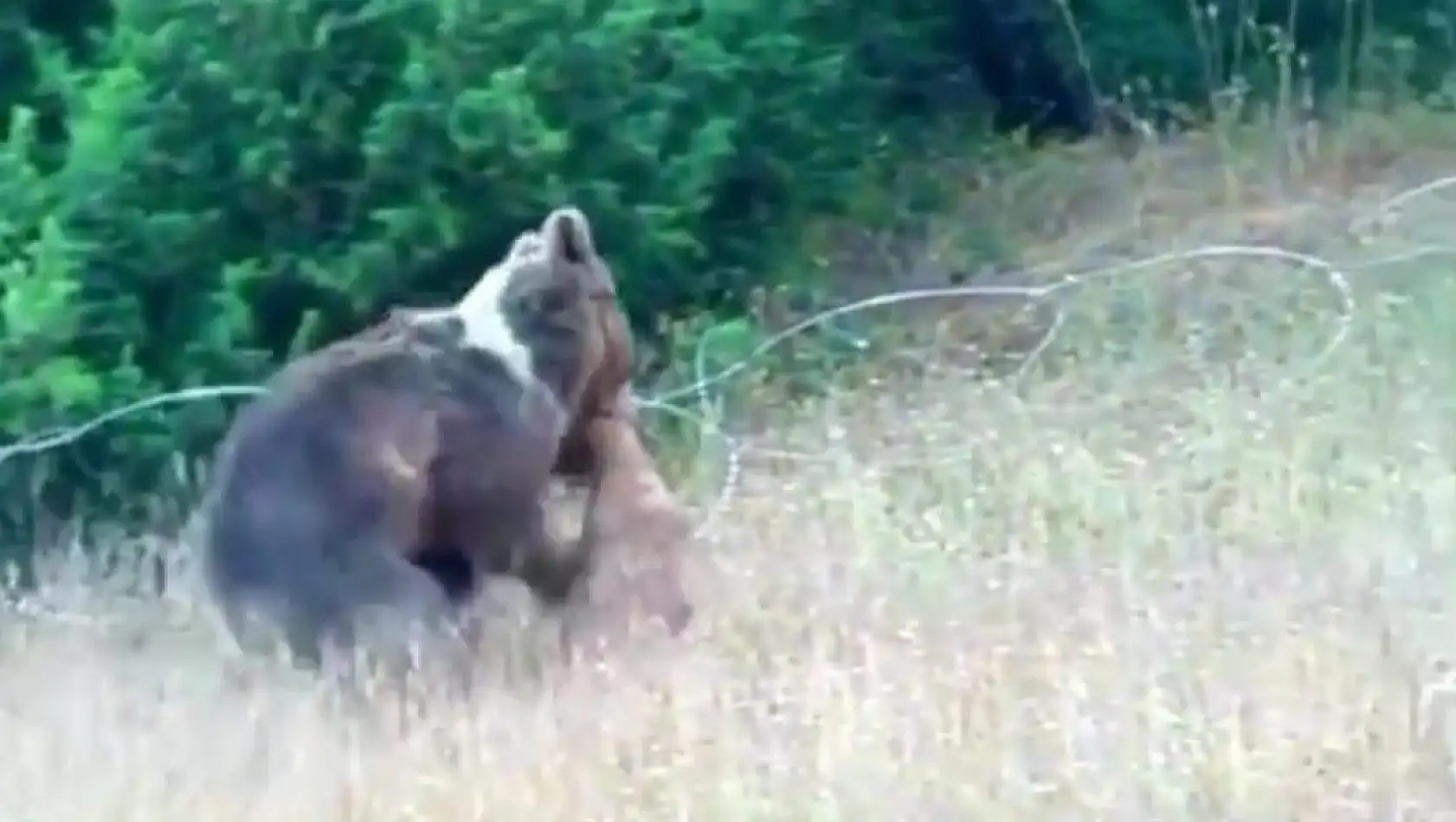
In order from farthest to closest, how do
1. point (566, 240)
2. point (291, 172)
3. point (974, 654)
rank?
1. point (291, 172)
2. point (566, 240)
3. point (974, 654)

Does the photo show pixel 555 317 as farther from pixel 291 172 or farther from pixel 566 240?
pixel 291 172

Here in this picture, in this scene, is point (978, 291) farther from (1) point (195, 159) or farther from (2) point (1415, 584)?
(2) point (1415, 584)

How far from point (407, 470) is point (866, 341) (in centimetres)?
305

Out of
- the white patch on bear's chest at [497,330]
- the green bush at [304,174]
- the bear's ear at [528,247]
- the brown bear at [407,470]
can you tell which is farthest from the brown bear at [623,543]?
the green bush at [304,174]

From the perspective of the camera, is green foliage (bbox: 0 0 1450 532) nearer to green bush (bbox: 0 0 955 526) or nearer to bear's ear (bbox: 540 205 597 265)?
green bush (bbox: 0 0 955 526)

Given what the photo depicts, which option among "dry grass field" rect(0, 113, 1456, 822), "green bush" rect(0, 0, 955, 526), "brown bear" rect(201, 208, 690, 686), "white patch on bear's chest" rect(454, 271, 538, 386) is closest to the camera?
"dry grass field" rect(0, 113, 1456, 822)

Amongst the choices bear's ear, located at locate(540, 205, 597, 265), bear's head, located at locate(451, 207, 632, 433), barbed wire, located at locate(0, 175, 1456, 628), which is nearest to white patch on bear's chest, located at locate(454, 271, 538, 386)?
bear's head, located at locate(451, 207, 632, 433)

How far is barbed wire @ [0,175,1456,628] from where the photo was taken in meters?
6.71

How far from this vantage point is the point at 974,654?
501 cm

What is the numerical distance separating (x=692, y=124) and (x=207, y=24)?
1.64 metres

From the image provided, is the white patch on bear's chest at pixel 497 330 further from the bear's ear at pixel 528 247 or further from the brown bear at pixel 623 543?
the brown bear at pixel 623 543

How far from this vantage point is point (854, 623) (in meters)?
5.32

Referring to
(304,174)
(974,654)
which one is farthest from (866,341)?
(974,654)

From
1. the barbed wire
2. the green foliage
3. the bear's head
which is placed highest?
the bear's head
